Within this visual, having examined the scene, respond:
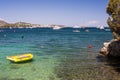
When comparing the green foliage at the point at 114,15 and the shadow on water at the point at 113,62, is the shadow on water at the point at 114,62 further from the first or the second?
the green foliage at the point at 114,15

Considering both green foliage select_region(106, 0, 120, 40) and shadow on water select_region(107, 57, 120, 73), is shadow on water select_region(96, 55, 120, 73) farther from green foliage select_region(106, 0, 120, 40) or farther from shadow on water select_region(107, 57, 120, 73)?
green foliage select_region(106, 0, 120, 40)

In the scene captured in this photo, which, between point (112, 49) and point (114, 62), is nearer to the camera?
point (114, 62)

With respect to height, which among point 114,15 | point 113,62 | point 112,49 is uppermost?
point 114,15

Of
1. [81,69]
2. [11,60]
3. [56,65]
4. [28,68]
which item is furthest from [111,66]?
[11,60]

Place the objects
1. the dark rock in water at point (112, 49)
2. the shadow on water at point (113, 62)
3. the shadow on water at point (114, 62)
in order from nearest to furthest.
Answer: the shadow on water at point (113, 62) → the shadow on water at point (114, 62) → the dark rock in water at point (112, 49)

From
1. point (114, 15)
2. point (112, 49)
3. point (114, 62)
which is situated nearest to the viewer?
point (114, 15)

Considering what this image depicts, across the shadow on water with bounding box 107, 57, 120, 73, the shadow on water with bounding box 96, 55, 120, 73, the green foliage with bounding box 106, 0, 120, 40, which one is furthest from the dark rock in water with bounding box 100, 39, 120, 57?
the green foliage with bounding box 106, 0, 120, 40

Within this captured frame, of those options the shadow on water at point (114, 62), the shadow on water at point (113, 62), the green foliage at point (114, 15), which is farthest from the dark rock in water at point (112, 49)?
the green foliage at point (114, 15)

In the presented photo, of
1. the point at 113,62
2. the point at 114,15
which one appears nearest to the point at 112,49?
the point at 113,62

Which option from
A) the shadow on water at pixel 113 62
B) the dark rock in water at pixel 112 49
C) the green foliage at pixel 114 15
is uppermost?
the green foliage at pixel 114 15

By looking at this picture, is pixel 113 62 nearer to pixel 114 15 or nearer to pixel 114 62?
pixel 114 62

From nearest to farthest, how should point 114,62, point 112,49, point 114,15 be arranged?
1. point 114,15
2. point 114,62
3. point 112,49

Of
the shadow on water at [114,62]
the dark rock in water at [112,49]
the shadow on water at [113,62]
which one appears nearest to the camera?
the shadow on water at [113,62]

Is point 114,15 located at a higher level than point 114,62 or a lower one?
higher
